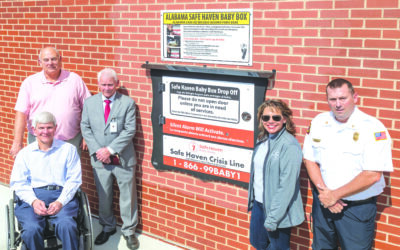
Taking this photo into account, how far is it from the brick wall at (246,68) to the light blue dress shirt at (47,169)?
105 cm

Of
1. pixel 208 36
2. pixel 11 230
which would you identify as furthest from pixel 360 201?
pixel 11 230

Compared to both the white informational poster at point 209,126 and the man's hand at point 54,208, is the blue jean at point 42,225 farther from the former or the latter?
the white informational poster at point 209,126

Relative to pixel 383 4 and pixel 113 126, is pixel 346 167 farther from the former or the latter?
pixel 113 126

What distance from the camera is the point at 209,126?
4703 mm

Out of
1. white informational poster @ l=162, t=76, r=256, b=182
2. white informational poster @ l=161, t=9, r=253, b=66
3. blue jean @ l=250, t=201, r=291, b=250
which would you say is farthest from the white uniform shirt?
white informational poster @ l=161, t=9, r=253, b=66

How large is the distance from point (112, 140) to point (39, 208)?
1.14 metres

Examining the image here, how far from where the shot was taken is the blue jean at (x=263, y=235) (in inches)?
150

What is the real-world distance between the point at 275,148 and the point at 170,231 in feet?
7.03

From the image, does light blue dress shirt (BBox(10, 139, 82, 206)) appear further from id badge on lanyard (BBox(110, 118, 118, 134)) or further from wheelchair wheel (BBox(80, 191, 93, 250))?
id badge on lanyard (BBox(110, 118, 118, 134))

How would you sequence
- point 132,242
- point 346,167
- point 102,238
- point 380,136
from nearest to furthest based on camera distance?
point 380,136 → point 346,167 → point 132,242 → point 102,238

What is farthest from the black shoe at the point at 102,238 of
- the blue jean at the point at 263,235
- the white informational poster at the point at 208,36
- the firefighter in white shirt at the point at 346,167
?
the firefighter in white shirt at the point at 346,167

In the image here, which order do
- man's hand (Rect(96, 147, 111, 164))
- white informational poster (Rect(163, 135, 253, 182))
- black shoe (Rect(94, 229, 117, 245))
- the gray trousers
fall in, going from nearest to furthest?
white informational poster (Rect(163, 135, 253, 182)), man's hand (Rect(96, 147, 111, 164)), the gray trousers, black shoe (Rect(94, 229, 117, 245))

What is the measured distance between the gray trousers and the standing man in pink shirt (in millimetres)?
615

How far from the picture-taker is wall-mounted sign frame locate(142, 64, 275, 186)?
4.40 m
